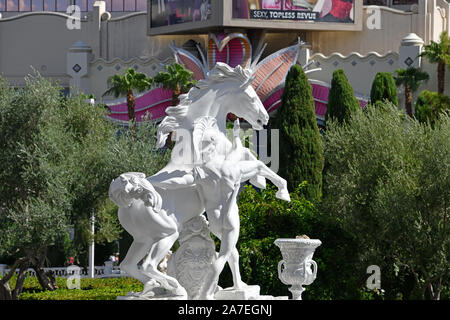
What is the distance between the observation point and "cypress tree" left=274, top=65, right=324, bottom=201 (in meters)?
32.4

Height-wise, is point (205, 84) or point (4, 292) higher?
point (205, 84)

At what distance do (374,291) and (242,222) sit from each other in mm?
3167

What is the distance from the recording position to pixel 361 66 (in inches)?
1737

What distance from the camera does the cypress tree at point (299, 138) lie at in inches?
1275

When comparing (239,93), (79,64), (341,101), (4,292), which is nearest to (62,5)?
(79,64)

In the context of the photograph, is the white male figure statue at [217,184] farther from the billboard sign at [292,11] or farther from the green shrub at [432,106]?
the billboard sign at [292,11]

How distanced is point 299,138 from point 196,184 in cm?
1939

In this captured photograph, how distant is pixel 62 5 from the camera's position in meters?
58.6

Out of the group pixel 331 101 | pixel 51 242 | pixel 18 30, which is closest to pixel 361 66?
pixel 331 101

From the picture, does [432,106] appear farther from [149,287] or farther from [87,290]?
[149,287]

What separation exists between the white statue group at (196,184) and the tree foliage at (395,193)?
7189mm

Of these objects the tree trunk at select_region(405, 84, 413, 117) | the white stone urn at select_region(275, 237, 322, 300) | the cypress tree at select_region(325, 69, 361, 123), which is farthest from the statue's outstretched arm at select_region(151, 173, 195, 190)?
the tree trunk at select_region(405, 84, 413, 117)

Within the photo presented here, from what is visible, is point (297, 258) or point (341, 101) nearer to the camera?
point (297, 258)

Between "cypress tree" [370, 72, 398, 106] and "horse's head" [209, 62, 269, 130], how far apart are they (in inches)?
880
